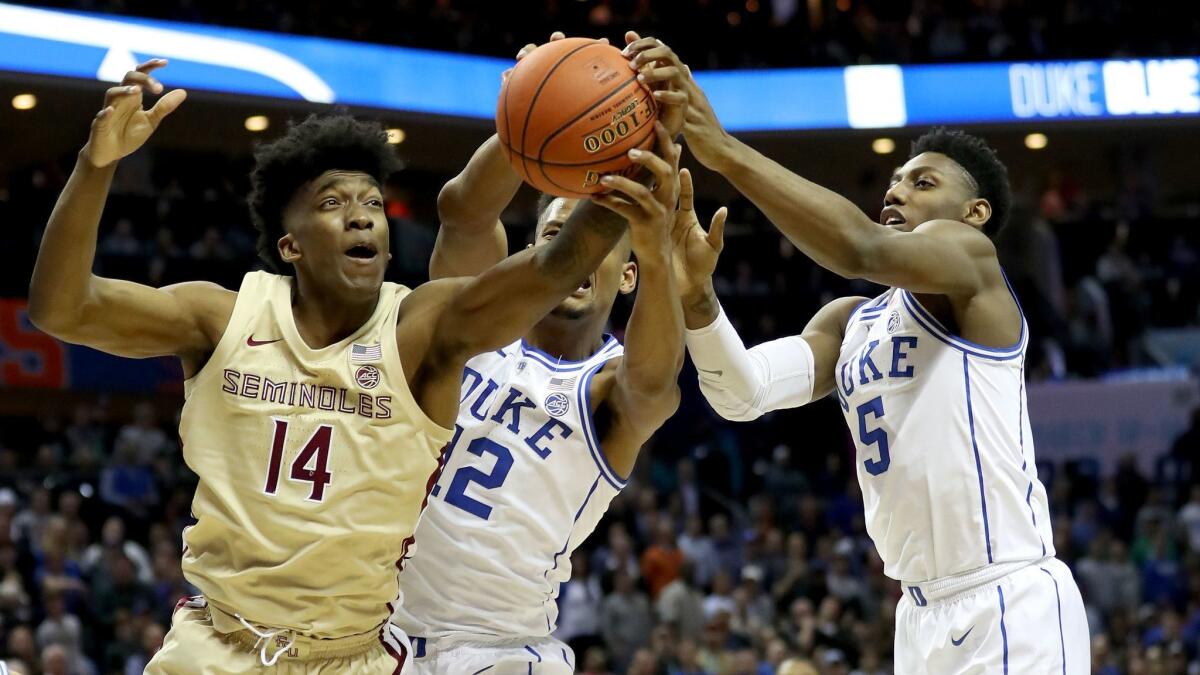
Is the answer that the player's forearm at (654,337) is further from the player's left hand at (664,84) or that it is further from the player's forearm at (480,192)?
the player's forearm at (480,192)

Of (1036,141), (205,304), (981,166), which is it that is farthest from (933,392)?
(1036,141)

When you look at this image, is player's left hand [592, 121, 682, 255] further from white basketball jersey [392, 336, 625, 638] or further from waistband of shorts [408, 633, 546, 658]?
waistband of shorts [408, 633, 546, 658]

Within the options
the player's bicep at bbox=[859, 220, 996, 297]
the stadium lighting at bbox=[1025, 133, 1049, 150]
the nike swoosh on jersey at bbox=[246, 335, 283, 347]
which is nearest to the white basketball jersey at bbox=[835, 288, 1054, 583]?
the player's bicep at bbox=[859, 220, 996, 297]

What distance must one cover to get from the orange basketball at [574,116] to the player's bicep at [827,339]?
4.48 feet

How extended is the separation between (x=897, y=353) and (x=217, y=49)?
1207cm

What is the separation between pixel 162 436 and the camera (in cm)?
1376

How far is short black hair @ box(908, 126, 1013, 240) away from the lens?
4.89 meters

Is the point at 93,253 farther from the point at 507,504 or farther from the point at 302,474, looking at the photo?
the point at 507,504

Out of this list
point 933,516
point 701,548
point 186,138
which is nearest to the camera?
point 933,516

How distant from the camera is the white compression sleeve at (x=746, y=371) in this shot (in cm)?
472

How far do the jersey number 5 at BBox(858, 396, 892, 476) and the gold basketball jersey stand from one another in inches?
57.4

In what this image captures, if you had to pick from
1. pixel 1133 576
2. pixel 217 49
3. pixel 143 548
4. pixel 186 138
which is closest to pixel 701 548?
pixel 1133 576

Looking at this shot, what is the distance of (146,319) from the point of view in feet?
12.3

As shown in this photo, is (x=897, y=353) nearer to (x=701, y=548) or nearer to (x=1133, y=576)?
(x=701, y=548)
